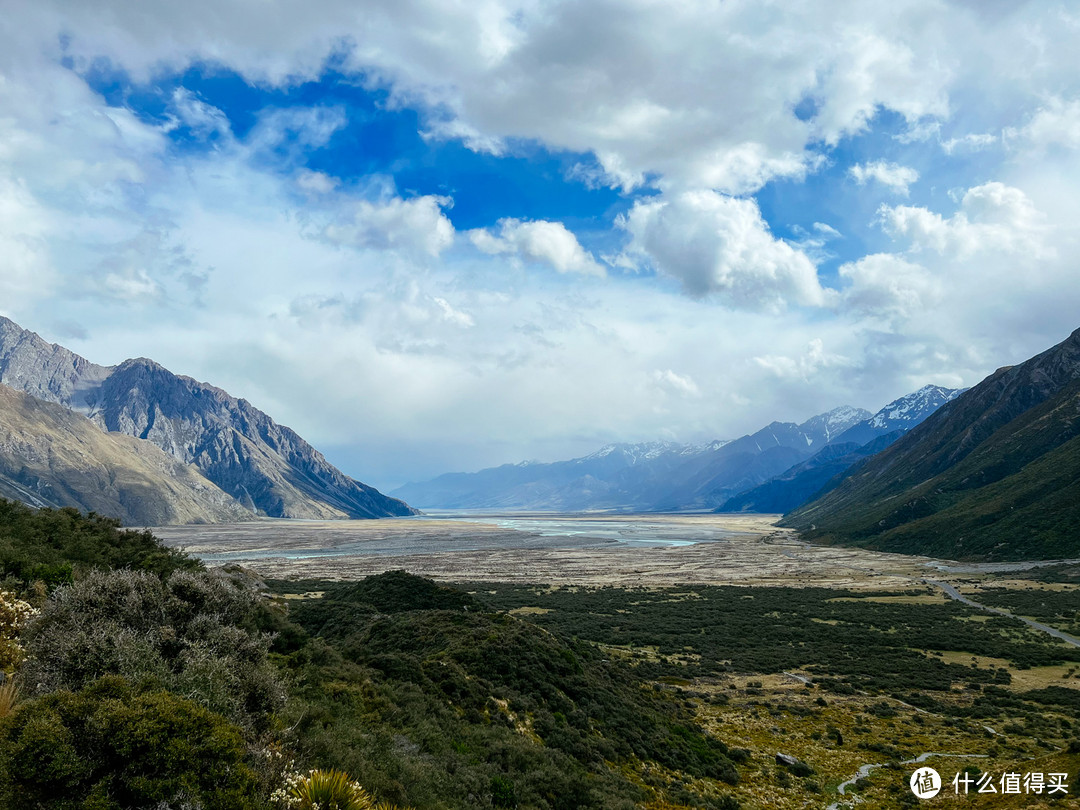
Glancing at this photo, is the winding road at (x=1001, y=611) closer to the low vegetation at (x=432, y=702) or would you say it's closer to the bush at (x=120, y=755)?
the low vegetation at (x=432, y=702)

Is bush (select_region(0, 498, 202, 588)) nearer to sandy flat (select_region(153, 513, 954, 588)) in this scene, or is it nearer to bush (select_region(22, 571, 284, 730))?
bush (select_region(22, 571, 284, 730))

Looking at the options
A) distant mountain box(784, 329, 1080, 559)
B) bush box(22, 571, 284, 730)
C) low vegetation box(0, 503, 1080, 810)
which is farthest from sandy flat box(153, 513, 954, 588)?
bush box(22, 571, 284, 730)

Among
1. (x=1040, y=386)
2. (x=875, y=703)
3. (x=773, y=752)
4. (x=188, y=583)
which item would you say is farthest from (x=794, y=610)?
(x=1040, y=386)

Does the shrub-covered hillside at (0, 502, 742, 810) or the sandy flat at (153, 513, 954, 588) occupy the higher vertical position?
the shrub-covered hillside at (0, 502, 742, 810)

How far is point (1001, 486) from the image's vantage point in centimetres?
13288

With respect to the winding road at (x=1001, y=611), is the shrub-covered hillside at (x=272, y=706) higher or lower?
higher

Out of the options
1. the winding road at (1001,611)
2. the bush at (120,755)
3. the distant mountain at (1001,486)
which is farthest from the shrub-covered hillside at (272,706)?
the distant mountain at (1001,486)

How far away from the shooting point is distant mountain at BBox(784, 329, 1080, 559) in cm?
10819

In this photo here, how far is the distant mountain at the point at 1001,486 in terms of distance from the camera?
355ft

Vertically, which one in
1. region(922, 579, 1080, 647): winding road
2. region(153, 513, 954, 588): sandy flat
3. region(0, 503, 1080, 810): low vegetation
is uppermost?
region(0, 503, 1080, 810): low vegetation

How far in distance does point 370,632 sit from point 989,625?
56.7m

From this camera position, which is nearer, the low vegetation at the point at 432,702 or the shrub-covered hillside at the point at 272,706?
the shrub-covered hillside at the point at 272,706

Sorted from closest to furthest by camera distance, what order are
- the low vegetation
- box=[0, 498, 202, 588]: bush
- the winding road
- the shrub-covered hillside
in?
1. the shrub-covered hillside
2. the low vegetation
3. box=[0, 498, 202, 588]: bush
4. the winding road

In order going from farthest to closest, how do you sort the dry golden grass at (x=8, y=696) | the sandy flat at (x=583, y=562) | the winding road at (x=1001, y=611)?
the sandy flat at (x=583, y=562)
the winding road at (x=1001, y=611)
the dry golden grass at (x=8, y=696)
